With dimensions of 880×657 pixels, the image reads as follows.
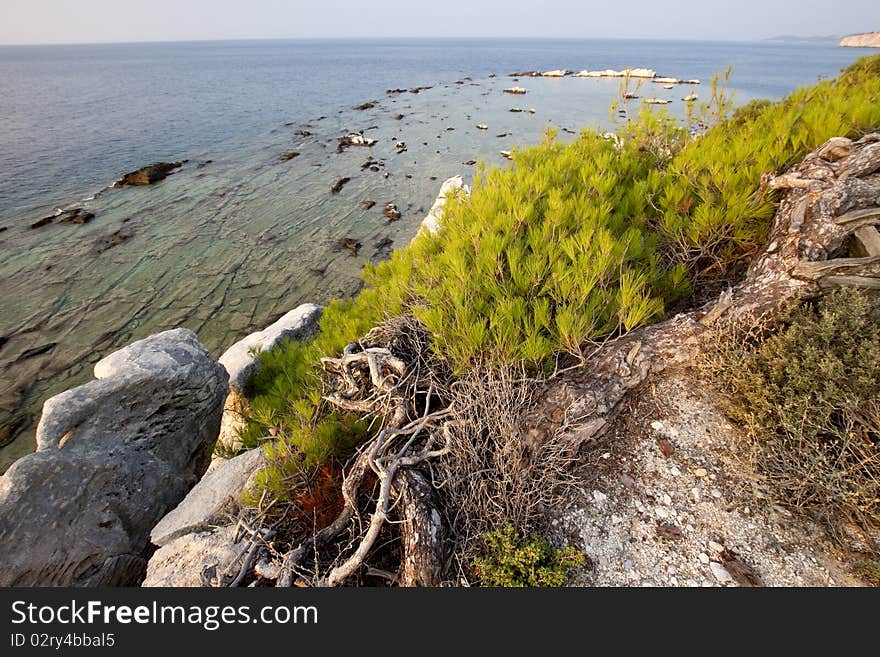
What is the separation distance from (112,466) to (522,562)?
5.28 metres

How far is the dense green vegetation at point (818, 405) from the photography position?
2467mm

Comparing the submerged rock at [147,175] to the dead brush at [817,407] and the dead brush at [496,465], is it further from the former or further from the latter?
the dead brush at [817,407]

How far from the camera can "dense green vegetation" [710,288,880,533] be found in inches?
97.1

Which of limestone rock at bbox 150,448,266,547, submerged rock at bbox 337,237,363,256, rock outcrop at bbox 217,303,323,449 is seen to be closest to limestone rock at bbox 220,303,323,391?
rock outcrop at bbox 217,303,323,449

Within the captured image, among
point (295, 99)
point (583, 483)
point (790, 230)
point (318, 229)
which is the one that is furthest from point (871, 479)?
point (295, 99)

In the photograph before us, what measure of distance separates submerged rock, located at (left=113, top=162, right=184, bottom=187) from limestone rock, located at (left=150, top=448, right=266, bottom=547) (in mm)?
22306

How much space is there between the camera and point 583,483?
2924 millimetres

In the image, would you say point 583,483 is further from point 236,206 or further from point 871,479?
point 236,206

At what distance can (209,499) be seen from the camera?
4.11m

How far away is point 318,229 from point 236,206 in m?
5.06

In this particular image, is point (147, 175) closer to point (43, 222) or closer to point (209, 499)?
point (43, 222)

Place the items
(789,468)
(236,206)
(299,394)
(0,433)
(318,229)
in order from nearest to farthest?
(789,468) → (299,394) → (0,433) → (318,229) → (236,206)

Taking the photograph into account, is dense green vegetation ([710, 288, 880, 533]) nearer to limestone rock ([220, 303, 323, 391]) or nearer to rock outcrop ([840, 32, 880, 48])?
limestone rock ([220, 303, 323, 391])

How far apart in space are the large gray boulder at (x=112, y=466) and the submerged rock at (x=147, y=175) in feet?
64.0
